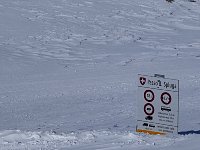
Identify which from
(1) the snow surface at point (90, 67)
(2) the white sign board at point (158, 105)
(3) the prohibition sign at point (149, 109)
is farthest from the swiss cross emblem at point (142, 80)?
(1) the snow surface at point (90, 67)

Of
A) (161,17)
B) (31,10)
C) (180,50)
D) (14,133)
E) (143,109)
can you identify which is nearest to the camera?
(143,109)

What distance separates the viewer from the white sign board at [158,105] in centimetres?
720

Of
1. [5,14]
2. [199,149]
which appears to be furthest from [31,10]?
[199,149]

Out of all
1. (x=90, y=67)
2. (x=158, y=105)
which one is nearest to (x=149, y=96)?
(x=158, y=105)

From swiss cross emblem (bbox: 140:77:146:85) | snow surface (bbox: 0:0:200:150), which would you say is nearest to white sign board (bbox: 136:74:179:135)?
swiss cross emblem (bbox: 140:77:146:85)

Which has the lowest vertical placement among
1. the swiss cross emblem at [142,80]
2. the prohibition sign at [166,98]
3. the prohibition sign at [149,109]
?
the prohibition sign at [149,109]

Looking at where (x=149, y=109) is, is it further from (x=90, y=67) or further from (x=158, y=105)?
(x=90, y=67)

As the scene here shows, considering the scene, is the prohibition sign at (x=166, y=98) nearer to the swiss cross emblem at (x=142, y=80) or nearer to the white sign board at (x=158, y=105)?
the white sign board at (x=158, y=105)

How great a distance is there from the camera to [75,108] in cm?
1077

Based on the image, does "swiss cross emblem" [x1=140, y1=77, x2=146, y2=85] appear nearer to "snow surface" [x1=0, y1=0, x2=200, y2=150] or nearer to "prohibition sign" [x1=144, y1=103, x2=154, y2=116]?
"prohibition sign" [x1=144, y1=103, x2=154, y2=116]

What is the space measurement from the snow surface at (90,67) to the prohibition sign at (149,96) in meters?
0.54

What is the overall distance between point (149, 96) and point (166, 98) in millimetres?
241

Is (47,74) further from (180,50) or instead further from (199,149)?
(199,149)

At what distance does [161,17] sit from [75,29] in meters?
4.80
